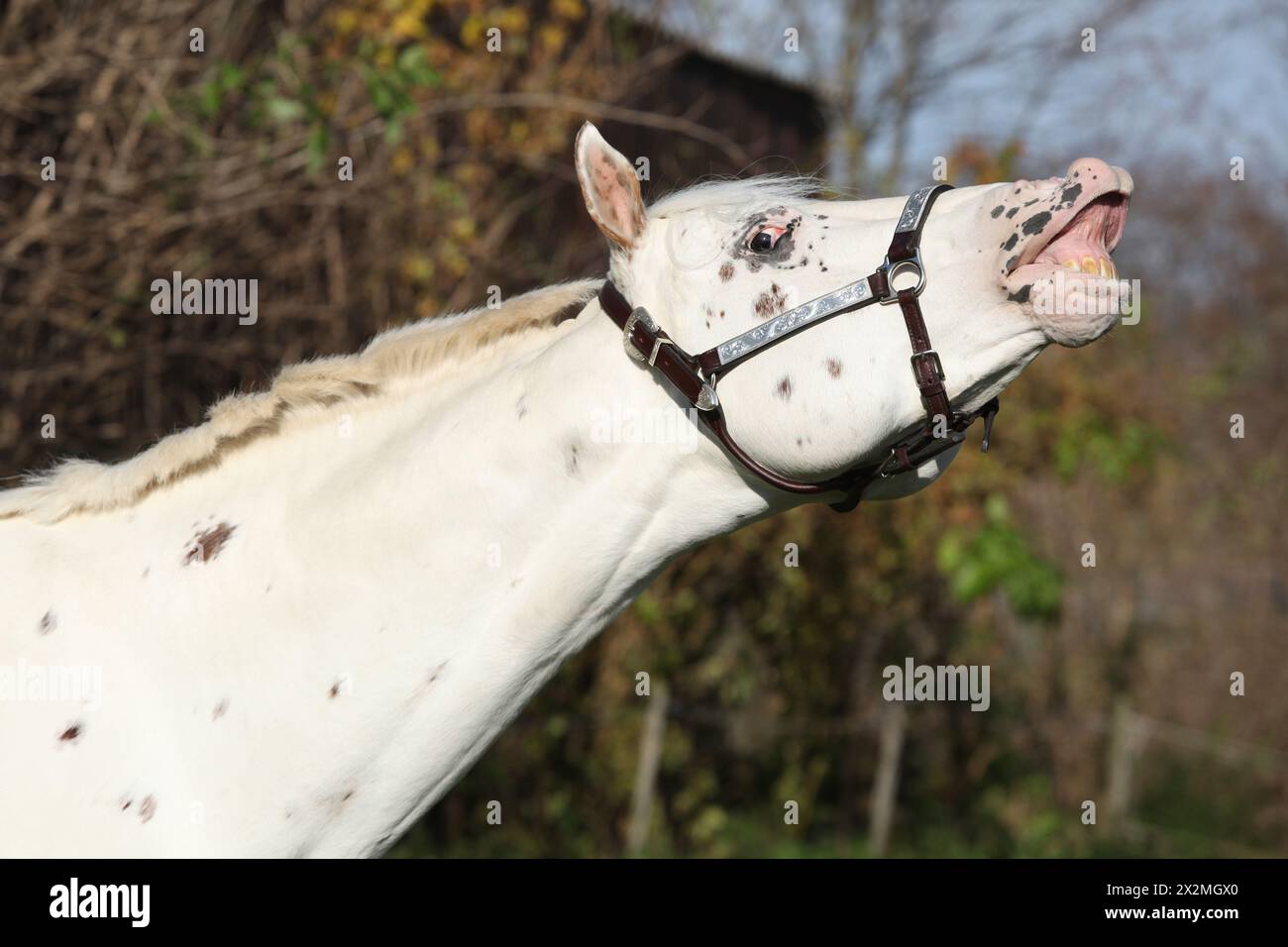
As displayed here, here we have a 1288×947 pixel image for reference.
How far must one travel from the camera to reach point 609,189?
2.06 m

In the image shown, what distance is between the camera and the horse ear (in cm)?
201

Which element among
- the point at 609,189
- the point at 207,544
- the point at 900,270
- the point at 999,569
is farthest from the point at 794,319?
the point at 999,569

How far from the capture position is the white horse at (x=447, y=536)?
1.91 m

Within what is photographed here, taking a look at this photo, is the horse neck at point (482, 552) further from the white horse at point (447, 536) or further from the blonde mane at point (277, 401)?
the blonde mane at point (277, 401)

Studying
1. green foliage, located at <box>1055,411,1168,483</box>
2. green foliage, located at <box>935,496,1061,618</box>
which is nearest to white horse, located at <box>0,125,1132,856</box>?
green foliage, located at <box>935,496,1061,618</box>

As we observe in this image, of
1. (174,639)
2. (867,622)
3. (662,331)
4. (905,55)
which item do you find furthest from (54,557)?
(905,55)

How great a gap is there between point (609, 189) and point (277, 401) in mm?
739

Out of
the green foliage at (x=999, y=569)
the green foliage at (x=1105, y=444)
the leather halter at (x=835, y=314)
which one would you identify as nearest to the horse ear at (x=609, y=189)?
the leather halter at (x=835, y=314)

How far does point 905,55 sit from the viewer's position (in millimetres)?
10578

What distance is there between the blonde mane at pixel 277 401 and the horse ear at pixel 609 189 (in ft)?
0.66

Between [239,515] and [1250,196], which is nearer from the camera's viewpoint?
[239,515]

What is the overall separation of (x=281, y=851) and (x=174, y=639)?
1.34 feet
